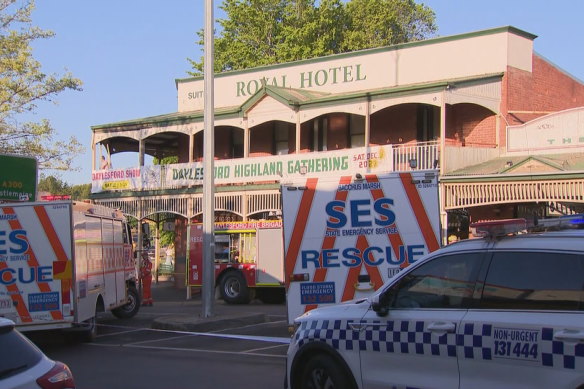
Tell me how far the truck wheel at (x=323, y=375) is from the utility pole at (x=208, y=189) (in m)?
8.75

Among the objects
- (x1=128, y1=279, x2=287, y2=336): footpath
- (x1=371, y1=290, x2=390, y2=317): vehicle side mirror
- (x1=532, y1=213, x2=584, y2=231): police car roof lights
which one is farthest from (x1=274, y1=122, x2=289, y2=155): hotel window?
(x1=532, y1=213, x2=584, y2=231): police car roof lights

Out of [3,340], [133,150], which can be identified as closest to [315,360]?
[3,340]

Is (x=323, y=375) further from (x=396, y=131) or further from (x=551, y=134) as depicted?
(x=396, y=131)

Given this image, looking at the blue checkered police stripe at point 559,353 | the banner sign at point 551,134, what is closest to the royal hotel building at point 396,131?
the banner sign at point 551,134

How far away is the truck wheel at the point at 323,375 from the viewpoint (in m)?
6.18

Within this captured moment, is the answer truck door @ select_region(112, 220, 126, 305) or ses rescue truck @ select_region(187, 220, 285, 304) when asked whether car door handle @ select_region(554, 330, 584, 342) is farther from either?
ses rescue truck @ select_region(187, 220, 285, 304)

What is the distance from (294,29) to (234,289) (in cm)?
1966

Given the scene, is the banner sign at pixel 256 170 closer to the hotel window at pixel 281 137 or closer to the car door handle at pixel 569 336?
the hotel window at pixel 281 137

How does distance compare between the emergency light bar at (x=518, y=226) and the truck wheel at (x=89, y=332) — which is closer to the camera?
the emergency light bar at (x=518, y=226)

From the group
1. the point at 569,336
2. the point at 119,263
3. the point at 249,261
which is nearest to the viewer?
the point at 569,336

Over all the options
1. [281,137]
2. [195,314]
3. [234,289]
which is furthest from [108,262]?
[281,137]

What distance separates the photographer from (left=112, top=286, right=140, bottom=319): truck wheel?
18.0 metres

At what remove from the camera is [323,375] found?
646cm

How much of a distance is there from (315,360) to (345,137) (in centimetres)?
2007
